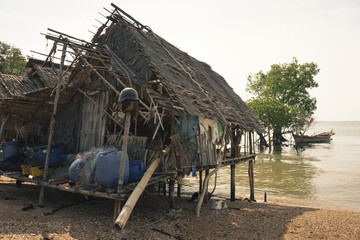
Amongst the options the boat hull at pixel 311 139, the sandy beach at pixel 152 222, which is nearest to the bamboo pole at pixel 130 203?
the sandy beach at pixel 152 222

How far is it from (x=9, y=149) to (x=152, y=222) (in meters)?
6.67

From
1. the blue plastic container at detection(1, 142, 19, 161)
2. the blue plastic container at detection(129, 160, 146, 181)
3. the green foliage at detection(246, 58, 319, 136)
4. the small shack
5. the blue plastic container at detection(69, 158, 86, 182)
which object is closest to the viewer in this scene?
the blue plastic container at detection(129, 160, 146, 181)

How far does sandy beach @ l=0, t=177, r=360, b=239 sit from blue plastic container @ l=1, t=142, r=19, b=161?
1.48m

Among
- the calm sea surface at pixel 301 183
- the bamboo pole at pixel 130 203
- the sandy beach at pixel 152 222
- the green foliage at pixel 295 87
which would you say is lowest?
the calm sea surface at pixel 301 183

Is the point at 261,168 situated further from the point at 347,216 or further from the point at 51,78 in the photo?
the point at 51,78

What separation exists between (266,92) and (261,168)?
1917 cm

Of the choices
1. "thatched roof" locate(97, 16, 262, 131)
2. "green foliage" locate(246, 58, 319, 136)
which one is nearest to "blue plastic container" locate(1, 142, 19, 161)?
"thatched roof" locate(97, 16, 262, 131)

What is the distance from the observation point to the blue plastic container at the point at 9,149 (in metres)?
9.72

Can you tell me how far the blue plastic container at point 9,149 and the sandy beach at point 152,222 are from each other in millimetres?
1485

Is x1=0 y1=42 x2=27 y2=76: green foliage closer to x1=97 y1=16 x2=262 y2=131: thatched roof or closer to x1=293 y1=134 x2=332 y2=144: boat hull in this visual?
x1=97 y1=16 x2=262 y2=131: thatched roof

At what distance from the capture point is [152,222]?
24.3ft

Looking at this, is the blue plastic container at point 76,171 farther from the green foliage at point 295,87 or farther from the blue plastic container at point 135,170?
the green foliage at point 295,87

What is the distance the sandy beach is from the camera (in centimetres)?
622

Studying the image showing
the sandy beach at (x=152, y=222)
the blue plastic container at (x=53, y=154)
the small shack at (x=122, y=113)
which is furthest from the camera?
the blue plastic container at (x=53, y=154)
